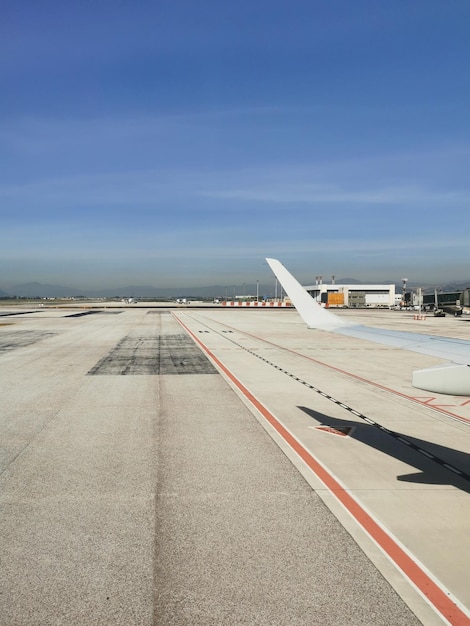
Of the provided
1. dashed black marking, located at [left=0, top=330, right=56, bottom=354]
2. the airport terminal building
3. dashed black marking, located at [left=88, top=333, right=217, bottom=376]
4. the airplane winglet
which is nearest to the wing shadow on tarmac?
the airplane winglet

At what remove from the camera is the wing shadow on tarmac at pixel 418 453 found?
8383mm

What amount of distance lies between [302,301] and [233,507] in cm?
435

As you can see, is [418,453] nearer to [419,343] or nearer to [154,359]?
[419,343]

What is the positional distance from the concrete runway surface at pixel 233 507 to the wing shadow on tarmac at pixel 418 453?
5cm

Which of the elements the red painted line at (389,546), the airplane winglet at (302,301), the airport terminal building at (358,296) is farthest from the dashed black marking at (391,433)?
the airport terminal building at (358,296)

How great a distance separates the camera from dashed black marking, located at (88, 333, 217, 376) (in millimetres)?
20391

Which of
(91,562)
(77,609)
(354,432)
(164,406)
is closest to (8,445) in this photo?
(164,406)

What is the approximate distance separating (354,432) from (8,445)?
7397 millimetres

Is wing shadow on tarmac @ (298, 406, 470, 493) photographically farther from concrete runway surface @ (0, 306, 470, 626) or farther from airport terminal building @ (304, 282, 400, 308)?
airport terminal building @ (304, 282, 400, 308)

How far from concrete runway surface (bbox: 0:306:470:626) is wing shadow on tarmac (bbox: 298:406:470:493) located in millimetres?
53

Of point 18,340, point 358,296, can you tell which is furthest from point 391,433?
point 358,296

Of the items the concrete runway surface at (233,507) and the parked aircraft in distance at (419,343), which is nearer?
the concrete runway surface at (233,507)

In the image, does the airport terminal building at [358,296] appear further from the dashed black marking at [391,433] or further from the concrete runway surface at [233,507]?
the concrete runway surface at [233,507]

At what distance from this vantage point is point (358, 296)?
167 meters
